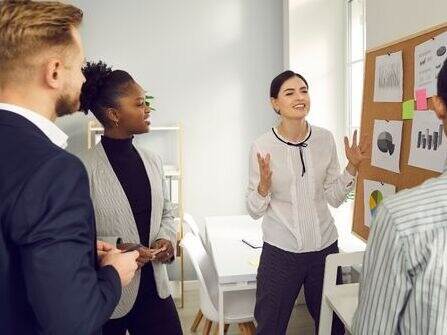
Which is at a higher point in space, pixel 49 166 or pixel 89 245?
pixel 49 166

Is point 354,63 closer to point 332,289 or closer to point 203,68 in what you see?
point 203,68

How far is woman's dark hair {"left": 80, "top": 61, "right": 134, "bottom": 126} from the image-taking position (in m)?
1.67

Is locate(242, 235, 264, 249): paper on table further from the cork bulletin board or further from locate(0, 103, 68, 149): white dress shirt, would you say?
locate(0, 103, 68, 149): white dress shirt

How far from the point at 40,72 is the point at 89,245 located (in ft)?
1.27

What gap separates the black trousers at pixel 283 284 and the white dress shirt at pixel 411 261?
3.02ft

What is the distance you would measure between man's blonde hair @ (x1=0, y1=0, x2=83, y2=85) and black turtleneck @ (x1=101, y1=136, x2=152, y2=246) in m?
0.81

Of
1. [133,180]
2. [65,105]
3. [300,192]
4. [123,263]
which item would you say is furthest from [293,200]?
[65,105]

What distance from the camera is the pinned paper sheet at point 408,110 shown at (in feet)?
5.26

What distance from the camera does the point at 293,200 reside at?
1.91m

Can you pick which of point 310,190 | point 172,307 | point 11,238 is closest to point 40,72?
point 11,238

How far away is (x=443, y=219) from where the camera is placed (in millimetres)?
810

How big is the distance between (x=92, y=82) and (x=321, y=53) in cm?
247

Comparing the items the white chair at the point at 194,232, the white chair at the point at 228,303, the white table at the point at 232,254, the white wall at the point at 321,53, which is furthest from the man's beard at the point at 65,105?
the white wall at the point at 321,53

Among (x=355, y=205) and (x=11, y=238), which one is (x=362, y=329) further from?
(x=355, y=205)
